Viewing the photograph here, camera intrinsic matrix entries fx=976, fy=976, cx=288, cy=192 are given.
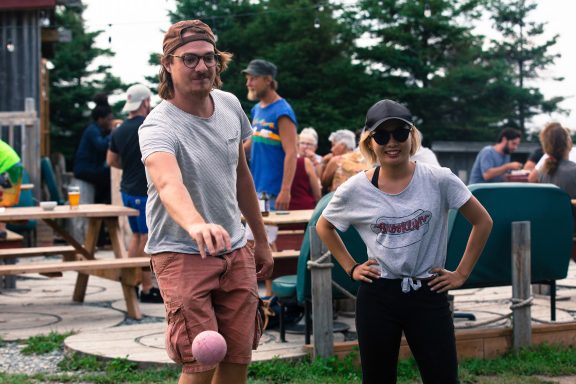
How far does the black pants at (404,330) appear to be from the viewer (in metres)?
4.01

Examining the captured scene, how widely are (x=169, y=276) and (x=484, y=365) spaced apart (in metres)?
3.01

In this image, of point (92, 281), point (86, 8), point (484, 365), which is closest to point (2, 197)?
point (92, 281)

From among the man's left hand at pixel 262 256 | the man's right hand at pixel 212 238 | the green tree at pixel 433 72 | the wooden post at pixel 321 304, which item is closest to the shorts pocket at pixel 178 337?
the man's left hand at pixel 262 256

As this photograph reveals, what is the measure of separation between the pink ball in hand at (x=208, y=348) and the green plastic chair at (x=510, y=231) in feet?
10.8

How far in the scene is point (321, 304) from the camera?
601 centimetres

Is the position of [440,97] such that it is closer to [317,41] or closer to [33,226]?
[317,41]

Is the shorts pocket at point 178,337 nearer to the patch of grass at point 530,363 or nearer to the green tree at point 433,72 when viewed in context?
the patch of grass at point 530,363

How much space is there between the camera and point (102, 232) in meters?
14.3

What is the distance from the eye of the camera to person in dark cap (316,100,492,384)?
13.2 ft

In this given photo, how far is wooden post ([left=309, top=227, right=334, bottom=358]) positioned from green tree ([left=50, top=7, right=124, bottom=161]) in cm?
2763

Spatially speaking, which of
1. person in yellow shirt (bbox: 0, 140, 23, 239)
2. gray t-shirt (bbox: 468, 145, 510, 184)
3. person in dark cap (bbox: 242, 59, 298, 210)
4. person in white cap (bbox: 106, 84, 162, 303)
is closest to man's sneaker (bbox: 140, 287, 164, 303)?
person in white cap (bbox: 106, 84, 162, 303)

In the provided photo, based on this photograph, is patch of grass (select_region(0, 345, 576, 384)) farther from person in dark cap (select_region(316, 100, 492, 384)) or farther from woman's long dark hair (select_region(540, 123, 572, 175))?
woman's long dark hair (select_region(540, 123, 572, 175))

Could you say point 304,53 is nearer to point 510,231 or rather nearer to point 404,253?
point 510,231

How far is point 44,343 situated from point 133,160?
2162 mm
